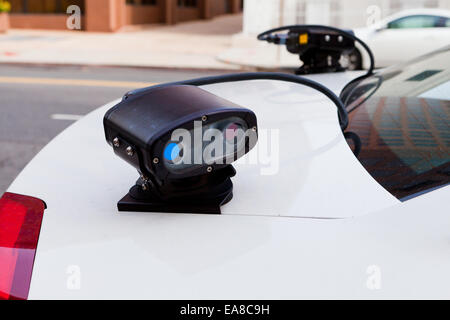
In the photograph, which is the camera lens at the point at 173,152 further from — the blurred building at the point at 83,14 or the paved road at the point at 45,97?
the blurred building at the point at 83,14

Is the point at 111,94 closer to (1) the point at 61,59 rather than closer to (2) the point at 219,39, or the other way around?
(1) the point at 61,59

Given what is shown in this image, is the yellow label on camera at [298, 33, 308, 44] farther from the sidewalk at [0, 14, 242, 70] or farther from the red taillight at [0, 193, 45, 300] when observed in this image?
the sidewalk at [0, 14, 242, 70]

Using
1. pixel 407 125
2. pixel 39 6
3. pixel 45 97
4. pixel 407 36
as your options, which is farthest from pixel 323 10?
pixel 407 125

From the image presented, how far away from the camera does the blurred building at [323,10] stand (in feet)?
48.3

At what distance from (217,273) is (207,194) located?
0.89ft

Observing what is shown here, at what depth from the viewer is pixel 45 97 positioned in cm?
833

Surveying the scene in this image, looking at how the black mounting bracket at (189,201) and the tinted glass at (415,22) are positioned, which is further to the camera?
the tinted glass at (415,22)

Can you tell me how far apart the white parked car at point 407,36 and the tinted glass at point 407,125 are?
8.00 metres

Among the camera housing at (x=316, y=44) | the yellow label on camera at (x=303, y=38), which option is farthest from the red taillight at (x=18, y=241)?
the yellow label on camera at (x=303, y=38)

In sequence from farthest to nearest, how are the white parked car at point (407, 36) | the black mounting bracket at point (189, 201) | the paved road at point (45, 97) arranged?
the white parked car at point (407, 36) → the paved road at point (45, 97) → the black mounting bracket at point (189, 201)

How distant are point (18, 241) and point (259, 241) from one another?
1.91 ft

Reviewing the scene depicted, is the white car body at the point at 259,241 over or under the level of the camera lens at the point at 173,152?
under

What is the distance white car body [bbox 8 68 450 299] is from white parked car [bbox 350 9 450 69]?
8.98m
